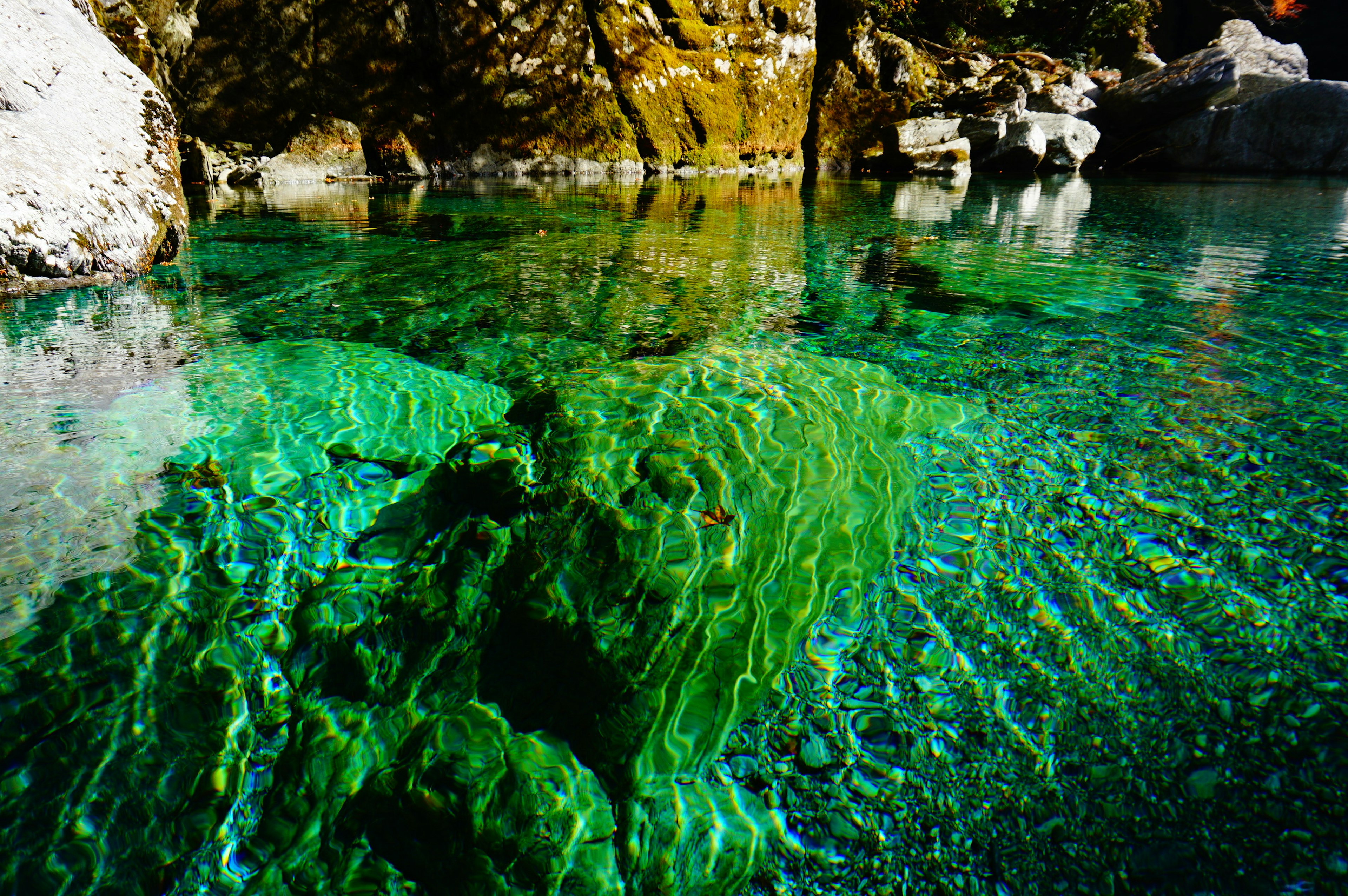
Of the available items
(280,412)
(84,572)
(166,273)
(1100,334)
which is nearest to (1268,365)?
(1100,334)

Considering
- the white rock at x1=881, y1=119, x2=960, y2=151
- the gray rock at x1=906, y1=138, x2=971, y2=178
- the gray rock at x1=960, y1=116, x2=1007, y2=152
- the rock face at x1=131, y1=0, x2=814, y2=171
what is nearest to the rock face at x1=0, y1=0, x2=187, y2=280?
the rock face at x1=131, y1=0, x2=814, y2=171

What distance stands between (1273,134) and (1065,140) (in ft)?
17.1

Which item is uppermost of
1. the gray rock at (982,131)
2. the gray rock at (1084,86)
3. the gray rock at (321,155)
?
the gray rock at (1084,86)

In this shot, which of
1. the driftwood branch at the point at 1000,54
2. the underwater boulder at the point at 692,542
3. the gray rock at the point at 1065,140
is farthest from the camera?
the driftwood branch at the point at 1000,54

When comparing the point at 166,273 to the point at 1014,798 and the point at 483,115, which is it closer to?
the point at 1014,798

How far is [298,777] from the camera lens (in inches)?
64.2

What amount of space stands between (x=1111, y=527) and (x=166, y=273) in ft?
24.4

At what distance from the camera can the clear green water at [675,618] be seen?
147cm

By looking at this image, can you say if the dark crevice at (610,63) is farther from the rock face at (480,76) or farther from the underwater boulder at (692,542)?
the underwater boulder at (692,542)

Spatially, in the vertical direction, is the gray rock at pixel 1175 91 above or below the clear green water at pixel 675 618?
above

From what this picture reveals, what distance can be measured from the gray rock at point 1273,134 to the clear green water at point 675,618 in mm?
20444

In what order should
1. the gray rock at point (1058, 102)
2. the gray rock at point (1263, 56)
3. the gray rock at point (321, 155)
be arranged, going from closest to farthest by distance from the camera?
1. the gray rock at point (321, 155)
2. the gray rock at point (1263, 56)
3. the gray rock at point (1058, 102)

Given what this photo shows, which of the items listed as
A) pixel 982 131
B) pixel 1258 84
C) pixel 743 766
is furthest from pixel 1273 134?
pixel 743 766

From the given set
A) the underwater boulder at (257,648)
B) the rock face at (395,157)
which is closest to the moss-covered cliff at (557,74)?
the rock face at (395,157)
